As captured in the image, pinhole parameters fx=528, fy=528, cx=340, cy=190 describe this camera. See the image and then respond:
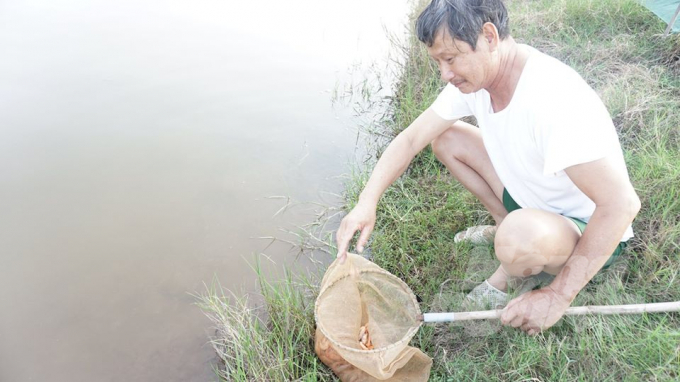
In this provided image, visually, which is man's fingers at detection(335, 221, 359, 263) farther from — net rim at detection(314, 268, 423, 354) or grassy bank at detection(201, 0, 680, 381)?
grassy bank at detection(201, 0, 680, 381)

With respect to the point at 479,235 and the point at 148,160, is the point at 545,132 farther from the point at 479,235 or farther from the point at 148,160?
the point at 148,160

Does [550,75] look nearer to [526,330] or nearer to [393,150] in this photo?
[393,150]

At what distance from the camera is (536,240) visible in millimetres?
1869

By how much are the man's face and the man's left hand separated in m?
0.77

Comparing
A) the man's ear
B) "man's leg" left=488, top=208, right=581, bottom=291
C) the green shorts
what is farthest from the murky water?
the man's ear

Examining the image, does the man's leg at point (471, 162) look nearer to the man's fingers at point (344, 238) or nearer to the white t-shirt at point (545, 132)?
the white t-shirt at point (545, 132)

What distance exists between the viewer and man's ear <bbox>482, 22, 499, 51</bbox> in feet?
5.63

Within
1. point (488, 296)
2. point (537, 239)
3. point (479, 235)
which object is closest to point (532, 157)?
point (537, 239)

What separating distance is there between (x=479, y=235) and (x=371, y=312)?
0.73 metres

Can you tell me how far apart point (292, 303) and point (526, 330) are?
0.97 metres

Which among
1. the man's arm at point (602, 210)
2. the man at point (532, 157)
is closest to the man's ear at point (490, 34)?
the man at point (532, 157)

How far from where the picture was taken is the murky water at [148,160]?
2.51m

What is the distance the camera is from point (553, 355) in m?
1.93

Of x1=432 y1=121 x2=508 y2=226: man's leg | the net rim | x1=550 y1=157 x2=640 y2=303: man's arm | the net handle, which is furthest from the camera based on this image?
x1=432 y1=121 x2=508 y2=226: man's leg
